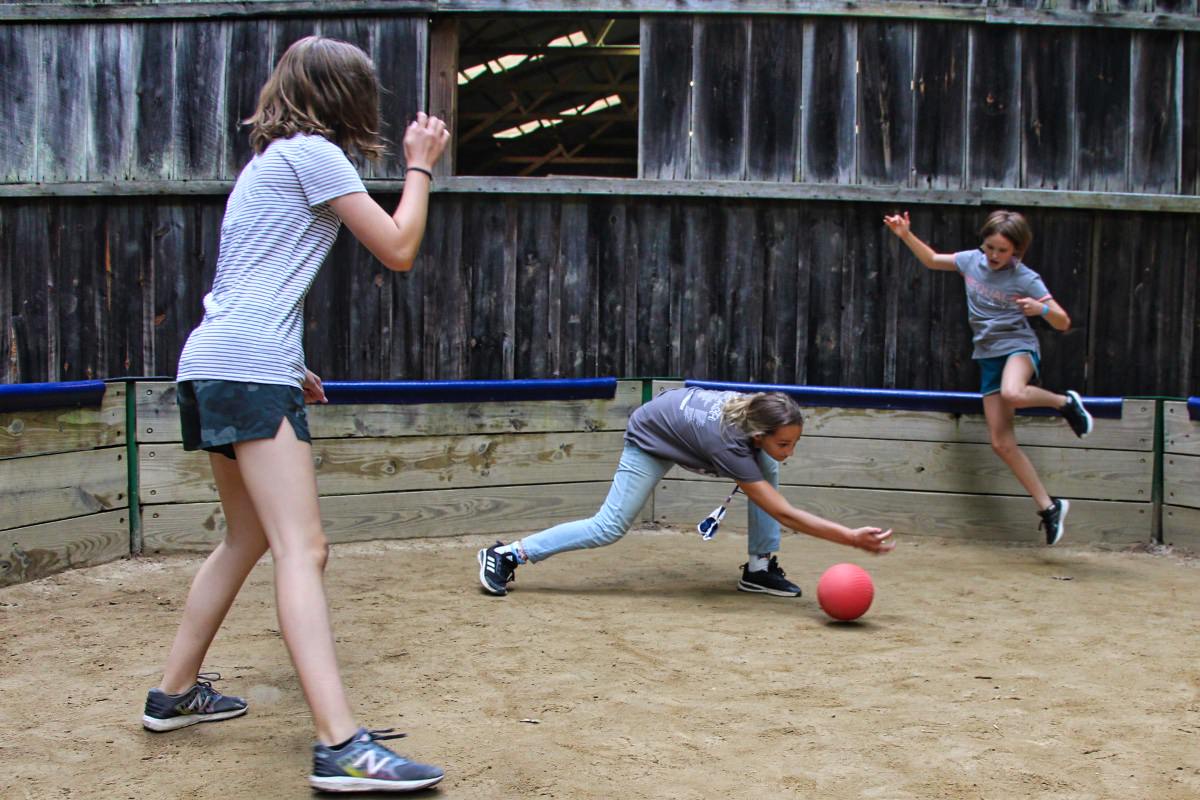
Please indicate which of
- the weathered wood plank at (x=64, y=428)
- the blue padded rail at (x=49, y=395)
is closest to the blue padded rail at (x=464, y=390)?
the weathered wood plank at (x=64, y=428)

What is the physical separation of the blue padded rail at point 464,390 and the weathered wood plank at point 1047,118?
278 cm

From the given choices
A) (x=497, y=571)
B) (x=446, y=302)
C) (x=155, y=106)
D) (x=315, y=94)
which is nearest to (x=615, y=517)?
(x=497, y=571)

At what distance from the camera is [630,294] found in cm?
680

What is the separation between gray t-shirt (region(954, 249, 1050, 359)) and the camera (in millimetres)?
6258

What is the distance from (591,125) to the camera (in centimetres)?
1623

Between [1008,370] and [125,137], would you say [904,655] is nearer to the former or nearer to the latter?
[1008,370]

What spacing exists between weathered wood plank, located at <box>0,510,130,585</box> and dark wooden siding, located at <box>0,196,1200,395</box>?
1.22m

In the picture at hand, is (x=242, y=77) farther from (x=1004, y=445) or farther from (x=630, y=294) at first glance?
(x=1004, y=445)

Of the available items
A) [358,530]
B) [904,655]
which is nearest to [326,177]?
[904,655]

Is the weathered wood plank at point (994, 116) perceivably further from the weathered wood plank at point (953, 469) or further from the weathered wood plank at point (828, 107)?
the weathered wood plank at point (953, 469)

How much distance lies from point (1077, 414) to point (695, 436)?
7.80ft

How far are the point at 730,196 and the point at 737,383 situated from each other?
109 cm

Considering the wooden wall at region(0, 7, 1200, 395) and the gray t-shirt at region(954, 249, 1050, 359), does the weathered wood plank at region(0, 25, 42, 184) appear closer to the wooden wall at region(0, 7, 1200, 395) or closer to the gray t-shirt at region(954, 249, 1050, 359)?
the wooden wall at region(0, 7, 1200, 395)

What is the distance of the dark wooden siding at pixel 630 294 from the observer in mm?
6613
